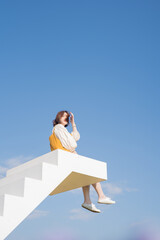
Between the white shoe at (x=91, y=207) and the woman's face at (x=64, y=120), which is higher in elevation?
the woman's face at (x=64, y=120)

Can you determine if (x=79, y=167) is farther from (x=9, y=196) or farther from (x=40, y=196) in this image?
(x=9, y=196)

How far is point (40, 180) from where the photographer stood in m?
6.54

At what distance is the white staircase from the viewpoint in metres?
6.00

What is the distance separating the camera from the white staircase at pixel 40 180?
6004 mm

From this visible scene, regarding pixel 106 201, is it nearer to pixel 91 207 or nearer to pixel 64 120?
pixel 91 207

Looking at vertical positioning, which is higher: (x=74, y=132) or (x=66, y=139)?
Answer: (x=74, y=132)

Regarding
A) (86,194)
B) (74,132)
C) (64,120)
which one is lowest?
(86,194)

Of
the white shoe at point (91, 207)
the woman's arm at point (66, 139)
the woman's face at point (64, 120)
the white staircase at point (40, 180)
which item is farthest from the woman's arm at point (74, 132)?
the white shoe at point (91, 207)

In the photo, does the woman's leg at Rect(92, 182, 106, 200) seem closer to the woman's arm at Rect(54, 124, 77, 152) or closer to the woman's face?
the woman's arm at Rect(54, 124, 77, 152)

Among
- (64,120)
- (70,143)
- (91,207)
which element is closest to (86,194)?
(91,207)

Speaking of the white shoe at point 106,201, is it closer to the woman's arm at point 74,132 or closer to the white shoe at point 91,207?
the white shoe at point 91,207

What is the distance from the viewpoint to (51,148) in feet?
26.5

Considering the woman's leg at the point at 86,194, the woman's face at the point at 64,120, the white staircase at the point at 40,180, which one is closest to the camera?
the white staircase at the point at 40,180

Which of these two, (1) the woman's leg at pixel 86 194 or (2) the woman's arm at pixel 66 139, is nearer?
(2) the woman's arm at pixel 66 139
